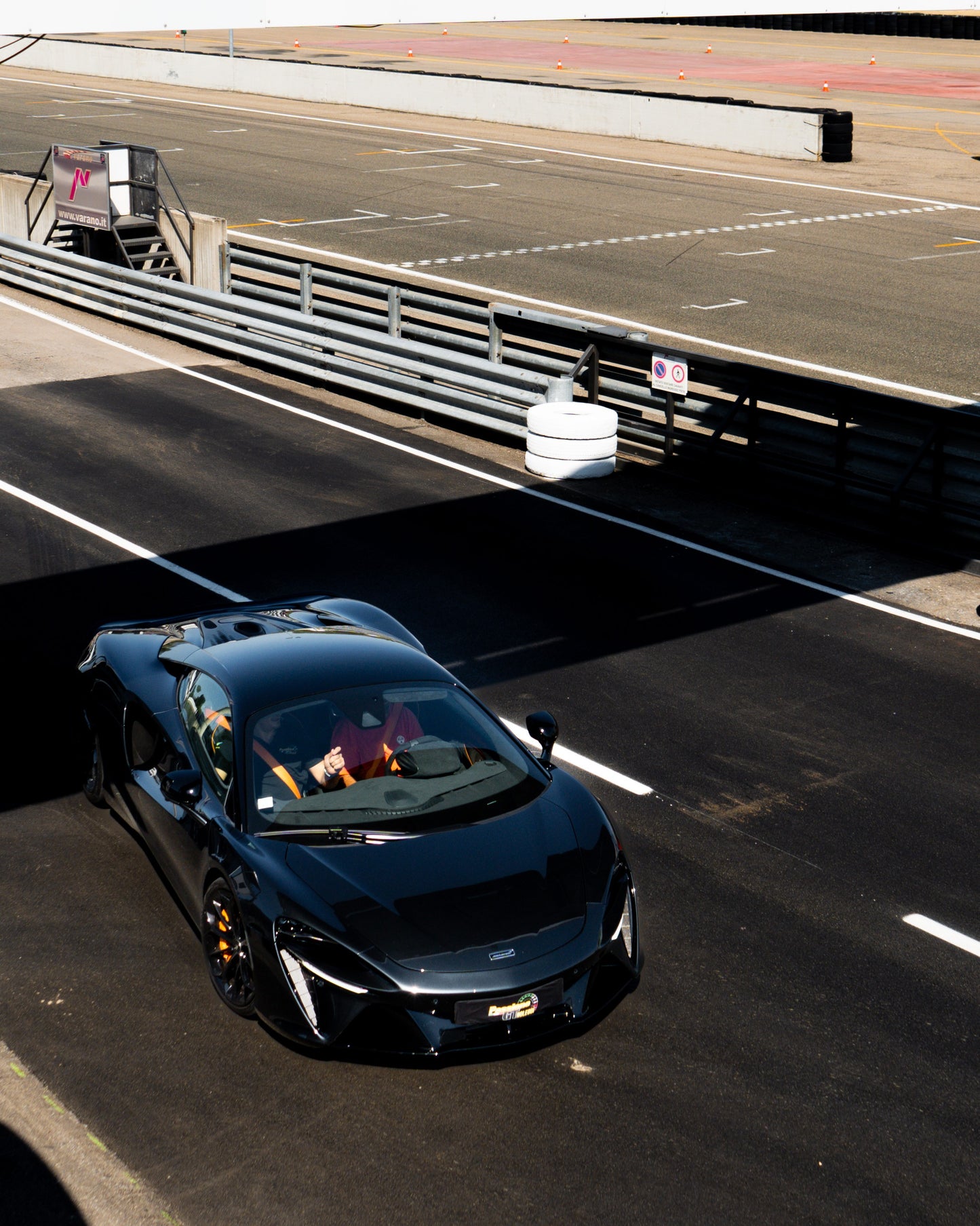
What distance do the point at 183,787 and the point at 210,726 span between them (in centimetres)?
46

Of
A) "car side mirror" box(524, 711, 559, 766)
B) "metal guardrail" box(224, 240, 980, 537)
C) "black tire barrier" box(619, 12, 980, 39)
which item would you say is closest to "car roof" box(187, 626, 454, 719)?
"car side mirror" box(524, 711, 559, 766)

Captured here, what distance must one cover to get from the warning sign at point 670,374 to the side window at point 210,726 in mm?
8691

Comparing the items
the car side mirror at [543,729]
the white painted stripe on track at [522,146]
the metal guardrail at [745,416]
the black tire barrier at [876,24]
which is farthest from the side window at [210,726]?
the black tire barrier at [876,24]

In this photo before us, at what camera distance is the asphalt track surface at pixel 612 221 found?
22422 mm

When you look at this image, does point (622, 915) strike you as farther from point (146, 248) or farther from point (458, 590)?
point (146, 248)

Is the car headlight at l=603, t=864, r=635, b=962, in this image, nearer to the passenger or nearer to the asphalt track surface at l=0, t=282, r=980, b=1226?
the asphalt track surface at l=0, t=282, r=980, b=1226

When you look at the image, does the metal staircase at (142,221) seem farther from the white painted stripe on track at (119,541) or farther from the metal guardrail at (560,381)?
the white painted stripe on track at (119,541)

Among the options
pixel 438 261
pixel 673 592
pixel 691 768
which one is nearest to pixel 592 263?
pixel 438 261

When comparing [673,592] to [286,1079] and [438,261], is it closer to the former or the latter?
[286,1079]

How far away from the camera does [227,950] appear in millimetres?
6246

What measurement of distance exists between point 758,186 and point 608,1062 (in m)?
31.5

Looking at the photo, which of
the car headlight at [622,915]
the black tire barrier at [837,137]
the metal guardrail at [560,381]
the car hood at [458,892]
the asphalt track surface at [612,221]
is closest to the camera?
the car hood at [458,892]

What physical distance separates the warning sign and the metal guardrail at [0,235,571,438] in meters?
1.01

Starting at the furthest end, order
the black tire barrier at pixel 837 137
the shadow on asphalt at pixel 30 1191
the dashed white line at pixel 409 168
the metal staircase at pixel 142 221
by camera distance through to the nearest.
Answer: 1. the black tire barrier at pixel 837 137
2. the dashed white line at pixel 409 168
3. the metal staircase at pixel 142 221
4. the shadow on asphalt at pixel 30 1191
